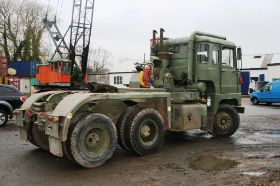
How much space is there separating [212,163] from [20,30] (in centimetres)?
4872

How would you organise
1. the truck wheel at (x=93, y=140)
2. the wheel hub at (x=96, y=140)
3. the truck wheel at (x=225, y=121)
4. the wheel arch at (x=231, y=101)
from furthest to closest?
the wheel arch at (x=231, y=101) < the truck wheel at (x=225, y=121) < the wheel hub at (x=96, y=140) < the truck wheel at (x=93, y=140)

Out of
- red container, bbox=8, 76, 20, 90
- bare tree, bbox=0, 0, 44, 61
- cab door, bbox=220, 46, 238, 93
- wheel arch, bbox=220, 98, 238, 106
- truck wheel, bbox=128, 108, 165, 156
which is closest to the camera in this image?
truck wheel, bbox=128, 108, 165, 156

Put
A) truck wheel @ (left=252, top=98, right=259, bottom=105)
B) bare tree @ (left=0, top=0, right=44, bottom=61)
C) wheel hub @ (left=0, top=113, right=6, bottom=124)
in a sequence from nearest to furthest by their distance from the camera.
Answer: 1. wheel hub @ (left=0, top=113, right=6, bottom=124)
2. truck wheel @ (left=252, top=98, right=259, bottom=105)
3. bare tree @ (left=0, top=0, right=44, bottom=61)

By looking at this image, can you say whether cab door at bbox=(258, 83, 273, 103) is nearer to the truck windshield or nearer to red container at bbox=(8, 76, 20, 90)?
the truck windshield

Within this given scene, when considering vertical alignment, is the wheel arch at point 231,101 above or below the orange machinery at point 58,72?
below

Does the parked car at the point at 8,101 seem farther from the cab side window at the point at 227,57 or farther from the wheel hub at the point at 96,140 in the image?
the cab side window at the point at 227,57

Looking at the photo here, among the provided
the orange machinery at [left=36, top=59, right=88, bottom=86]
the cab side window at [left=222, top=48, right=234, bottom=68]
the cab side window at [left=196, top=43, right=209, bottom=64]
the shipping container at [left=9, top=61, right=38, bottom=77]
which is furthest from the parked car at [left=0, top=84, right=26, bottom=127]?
the shipping container at [left=9, top=61, right=38, bottom=77]

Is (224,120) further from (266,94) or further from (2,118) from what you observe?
(266,94)

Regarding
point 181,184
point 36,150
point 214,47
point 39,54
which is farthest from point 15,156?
point 39,54

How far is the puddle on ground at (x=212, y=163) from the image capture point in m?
7.44

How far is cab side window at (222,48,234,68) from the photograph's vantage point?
10.9 meters

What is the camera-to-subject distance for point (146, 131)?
8555mm

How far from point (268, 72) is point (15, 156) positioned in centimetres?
4060

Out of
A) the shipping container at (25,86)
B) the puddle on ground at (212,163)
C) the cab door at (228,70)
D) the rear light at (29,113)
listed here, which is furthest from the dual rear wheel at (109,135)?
the shipping container at (25,86)
